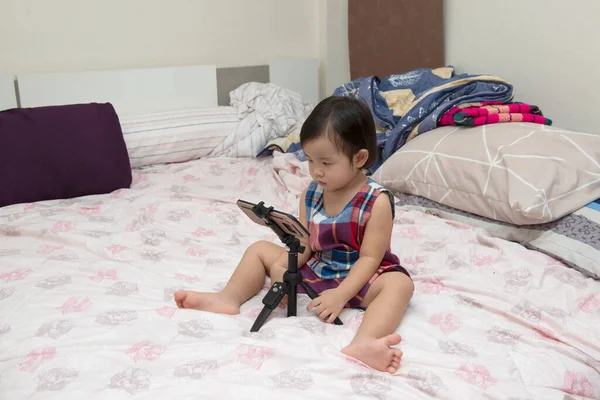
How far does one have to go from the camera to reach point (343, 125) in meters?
1.29

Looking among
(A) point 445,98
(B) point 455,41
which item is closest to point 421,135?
(A) point 445,98

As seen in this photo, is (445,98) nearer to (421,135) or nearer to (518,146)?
(421,135)

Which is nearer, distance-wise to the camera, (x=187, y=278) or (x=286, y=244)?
(x=286, y=244)

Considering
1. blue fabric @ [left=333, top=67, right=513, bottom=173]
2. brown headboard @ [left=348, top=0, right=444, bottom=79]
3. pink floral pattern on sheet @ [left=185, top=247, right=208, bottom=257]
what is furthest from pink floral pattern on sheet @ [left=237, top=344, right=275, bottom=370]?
brown headboard @ [left=348, top=0, right=444, bottom=79]

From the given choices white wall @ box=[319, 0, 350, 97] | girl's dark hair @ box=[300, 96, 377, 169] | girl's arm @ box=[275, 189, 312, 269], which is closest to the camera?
girl's dark hair @ box=[300, 96, 377, 169]

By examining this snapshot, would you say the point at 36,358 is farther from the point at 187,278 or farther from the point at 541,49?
the point at 541,49

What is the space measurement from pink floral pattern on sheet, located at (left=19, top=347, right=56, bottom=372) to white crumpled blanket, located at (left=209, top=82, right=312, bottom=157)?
1.63 m

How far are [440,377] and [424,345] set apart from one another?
0.14 metres

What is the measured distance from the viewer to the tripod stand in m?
1.19

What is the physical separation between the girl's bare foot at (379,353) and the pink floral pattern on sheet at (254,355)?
142 mm

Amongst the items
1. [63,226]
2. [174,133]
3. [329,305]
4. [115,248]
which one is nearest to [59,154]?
[63,226]

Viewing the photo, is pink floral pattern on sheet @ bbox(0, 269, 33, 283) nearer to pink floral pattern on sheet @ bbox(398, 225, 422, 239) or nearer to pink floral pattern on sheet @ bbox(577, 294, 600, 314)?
pink floral pattern on sheet @ bbox(398, 225, 422, 239)

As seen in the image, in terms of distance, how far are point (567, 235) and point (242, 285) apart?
86 centimetres

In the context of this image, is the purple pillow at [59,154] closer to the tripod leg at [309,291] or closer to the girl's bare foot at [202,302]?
the girl's bare foot at [202,302]
